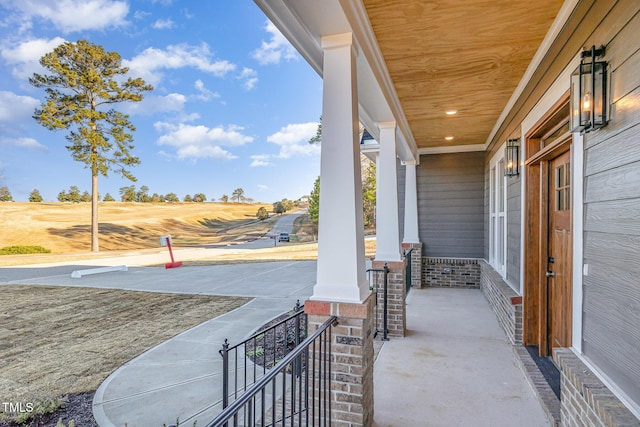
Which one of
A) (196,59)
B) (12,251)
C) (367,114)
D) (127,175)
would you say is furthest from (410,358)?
(196,59)

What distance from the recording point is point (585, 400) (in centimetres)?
170

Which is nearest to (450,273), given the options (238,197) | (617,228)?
(617,228)

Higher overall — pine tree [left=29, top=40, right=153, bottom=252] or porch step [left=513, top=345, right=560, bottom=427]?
pine tree [left=29, top=40, right=153, bottom=252]

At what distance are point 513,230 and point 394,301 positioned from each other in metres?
1.73

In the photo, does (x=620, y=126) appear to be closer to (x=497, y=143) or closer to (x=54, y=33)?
(x=497, y=143)

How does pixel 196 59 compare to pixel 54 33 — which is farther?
pixel 196 59

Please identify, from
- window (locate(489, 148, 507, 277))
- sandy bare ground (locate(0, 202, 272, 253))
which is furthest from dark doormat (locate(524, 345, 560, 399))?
sandy bare ground (locate(0, 202, 272, 253))

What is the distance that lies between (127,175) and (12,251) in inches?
268

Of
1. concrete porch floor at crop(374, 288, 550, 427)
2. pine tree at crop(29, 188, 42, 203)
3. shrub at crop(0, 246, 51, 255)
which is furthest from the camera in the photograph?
pine tree at crop(29, 188, 42, 203)

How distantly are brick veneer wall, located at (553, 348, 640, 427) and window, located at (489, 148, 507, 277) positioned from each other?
305cm

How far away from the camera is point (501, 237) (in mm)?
5383

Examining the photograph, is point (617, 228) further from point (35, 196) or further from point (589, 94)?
point (35, 196)

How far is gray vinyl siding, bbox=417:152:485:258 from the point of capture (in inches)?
284

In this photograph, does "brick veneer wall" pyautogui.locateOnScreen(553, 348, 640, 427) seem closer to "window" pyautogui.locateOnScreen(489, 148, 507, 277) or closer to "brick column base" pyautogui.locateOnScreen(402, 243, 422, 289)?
"window" pyautogui.locateOnScreen(489, 148, 507, 277)
